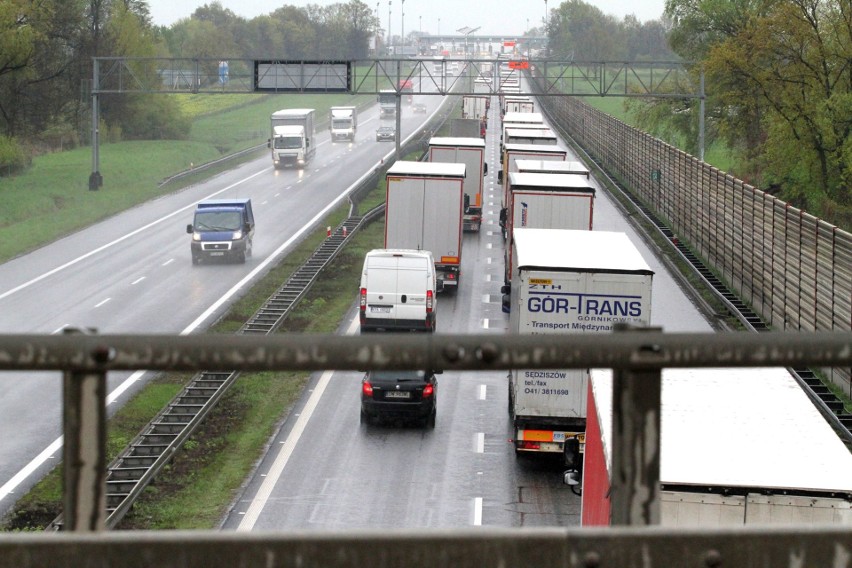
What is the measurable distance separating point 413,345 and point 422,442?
24.9 metres

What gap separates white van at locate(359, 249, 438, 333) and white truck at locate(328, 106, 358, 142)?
82366mm

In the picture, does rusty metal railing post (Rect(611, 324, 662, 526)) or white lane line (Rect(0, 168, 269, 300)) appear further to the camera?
white lane line (Rect(0, 168, 269, 300))

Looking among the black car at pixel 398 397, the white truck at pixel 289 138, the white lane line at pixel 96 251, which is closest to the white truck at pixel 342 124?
the white truck at pixel 289 138

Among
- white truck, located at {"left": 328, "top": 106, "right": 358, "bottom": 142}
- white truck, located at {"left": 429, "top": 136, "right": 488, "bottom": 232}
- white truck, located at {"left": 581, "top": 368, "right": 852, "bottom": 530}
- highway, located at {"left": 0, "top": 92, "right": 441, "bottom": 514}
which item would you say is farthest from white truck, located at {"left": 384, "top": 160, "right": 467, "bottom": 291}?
white truck, located at {"left": 328, "top": 106, "right": 358, "bottom": 142}

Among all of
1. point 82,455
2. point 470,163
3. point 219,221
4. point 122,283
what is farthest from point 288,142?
point 82,455

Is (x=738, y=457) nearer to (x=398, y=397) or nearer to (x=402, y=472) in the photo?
(x=402, y=472)

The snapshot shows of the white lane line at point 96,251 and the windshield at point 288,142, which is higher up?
the windshield at point 288,142

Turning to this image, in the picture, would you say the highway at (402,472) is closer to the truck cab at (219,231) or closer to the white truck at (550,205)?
the white truck at (550,205)

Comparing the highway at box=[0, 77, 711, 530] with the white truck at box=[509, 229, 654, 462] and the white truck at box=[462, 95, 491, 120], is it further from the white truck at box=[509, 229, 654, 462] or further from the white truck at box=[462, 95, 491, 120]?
the white truck at box=[462, 95, 491, 120]

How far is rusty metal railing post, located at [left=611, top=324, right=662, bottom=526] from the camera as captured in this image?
10.2ft

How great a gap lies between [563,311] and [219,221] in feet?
101

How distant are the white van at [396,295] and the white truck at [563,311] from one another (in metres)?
8.75

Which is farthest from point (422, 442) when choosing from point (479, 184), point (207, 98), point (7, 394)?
point (207, 98)

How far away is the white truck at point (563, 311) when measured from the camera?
79.0 feet
